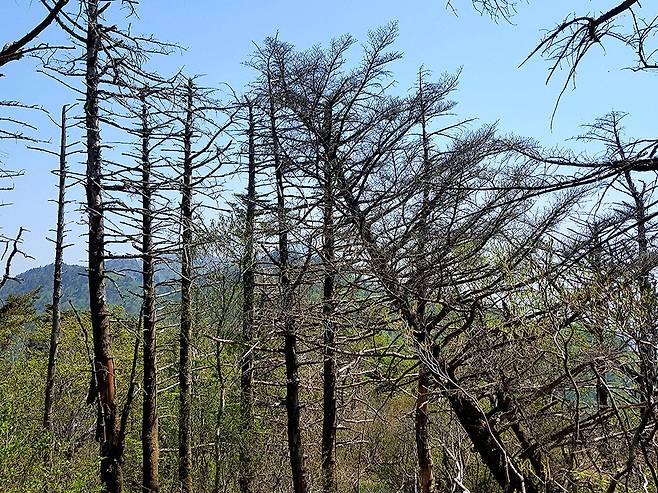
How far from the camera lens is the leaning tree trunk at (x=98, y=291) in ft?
17.8

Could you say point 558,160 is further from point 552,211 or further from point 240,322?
point 240,322

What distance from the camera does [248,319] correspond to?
1035 centimetres

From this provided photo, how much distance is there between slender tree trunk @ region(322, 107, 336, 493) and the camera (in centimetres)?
868

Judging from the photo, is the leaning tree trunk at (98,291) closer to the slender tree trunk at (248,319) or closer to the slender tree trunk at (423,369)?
the slender tree trunk at (248,319)

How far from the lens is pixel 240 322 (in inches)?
428

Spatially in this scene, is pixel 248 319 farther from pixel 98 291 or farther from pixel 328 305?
pixel 98 291

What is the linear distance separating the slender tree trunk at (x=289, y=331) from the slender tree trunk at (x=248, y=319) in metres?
0.45

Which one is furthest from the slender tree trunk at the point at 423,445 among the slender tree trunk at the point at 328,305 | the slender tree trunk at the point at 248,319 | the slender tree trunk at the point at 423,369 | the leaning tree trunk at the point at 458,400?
the slender tree trunk at the point at 248,319

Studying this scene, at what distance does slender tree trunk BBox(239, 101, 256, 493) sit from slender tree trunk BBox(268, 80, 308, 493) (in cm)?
45

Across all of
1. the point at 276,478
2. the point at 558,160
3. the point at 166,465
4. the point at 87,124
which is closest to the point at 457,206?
the point at 87,124

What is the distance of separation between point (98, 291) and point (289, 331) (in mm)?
4309

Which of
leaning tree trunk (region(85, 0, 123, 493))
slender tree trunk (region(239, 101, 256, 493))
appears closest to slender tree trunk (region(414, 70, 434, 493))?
slender tree trunk (region(239, 101, 256, 493))

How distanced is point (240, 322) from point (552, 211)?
584 cm

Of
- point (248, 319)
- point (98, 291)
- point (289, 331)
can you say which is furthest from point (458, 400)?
point (248, 319)
